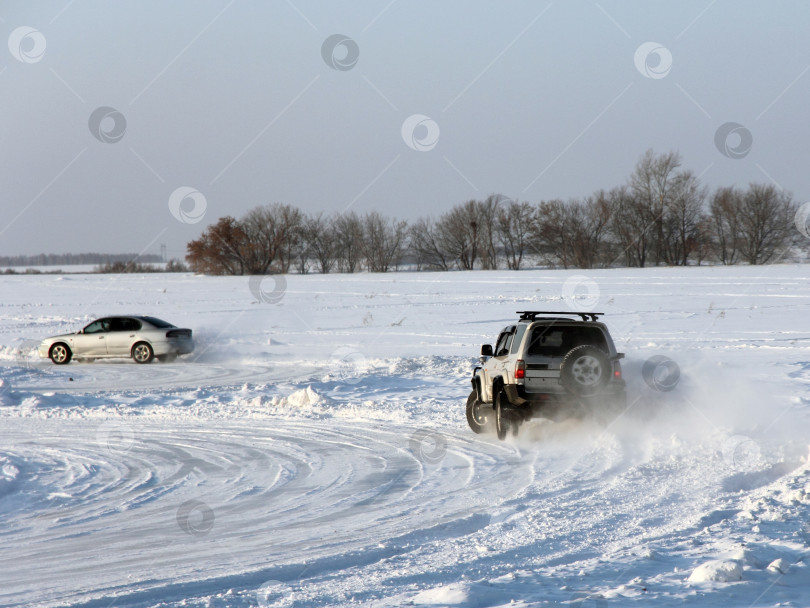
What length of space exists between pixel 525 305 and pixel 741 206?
58.7 meters

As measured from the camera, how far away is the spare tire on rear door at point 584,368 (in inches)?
403

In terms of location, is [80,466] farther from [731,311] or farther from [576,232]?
[576,232]

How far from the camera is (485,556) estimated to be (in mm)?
5699

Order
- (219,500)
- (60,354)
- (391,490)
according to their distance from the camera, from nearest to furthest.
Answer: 1. (219,500)
2. (391,490)
3. (60,354)

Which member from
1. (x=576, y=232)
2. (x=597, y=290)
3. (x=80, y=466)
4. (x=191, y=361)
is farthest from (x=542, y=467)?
(x=576, y=232)

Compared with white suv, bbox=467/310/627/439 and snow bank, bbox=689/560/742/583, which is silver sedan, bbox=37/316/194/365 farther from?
snow bank, bbox=689/560/742/583

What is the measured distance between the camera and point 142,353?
22859mm

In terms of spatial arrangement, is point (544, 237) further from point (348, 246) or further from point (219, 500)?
point (219, 500)

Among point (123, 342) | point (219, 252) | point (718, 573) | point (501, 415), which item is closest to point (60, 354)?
point (123, 342)

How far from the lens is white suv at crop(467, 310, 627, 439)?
1027 cm

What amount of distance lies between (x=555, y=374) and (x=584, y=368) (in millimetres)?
387

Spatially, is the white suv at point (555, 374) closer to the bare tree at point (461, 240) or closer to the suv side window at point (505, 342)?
the suv side window at point (505, 342)

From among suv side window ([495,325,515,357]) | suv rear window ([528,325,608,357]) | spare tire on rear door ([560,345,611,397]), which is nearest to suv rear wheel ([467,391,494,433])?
suv side window ([495,325,515,357])

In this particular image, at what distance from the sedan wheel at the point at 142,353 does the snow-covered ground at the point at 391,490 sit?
6.92 ft
